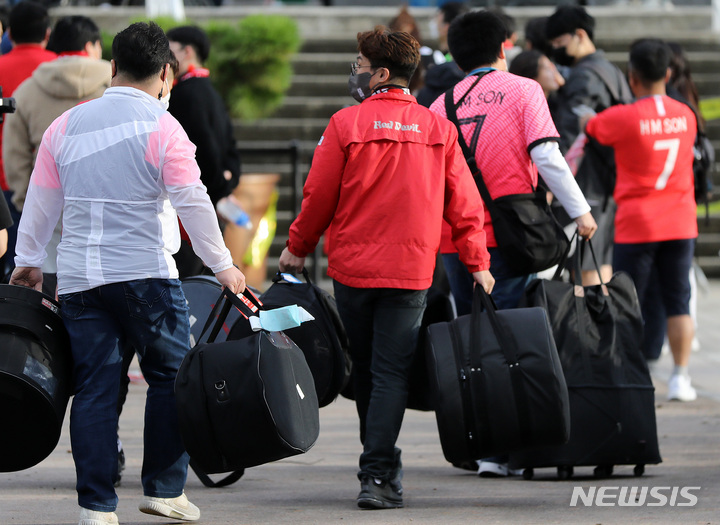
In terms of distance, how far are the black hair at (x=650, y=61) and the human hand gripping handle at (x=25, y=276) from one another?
3.97 meters

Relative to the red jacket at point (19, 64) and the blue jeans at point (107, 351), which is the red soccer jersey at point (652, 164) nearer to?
the red jacket at point (19, 64)

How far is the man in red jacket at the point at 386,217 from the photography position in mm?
4930

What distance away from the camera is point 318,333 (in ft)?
17.1

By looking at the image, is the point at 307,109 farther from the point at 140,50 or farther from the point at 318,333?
the point at 140,50

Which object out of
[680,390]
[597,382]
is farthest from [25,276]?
[680,390]

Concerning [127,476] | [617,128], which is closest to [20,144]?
[127,476]

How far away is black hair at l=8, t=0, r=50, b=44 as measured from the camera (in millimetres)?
7156

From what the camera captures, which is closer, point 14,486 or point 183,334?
point 183,334

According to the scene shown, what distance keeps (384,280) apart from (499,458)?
123 centimetres

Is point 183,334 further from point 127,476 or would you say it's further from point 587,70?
point 587,70

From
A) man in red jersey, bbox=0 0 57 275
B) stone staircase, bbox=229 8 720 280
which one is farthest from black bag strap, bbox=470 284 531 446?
stone staircase, bbox=229 8 720 280

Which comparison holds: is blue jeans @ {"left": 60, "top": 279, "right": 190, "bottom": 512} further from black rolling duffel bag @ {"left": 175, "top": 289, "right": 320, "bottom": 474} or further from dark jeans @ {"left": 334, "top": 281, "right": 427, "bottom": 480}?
dark jeans @ {"left": 334, "top": 281, "right": 427, "bottom": 480}

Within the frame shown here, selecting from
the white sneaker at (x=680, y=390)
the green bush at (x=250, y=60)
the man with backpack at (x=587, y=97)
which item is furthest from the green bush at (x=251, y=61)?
the white sneaker at (x=680, y=390)

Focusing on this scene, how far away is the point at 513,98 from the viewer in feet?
17.8
